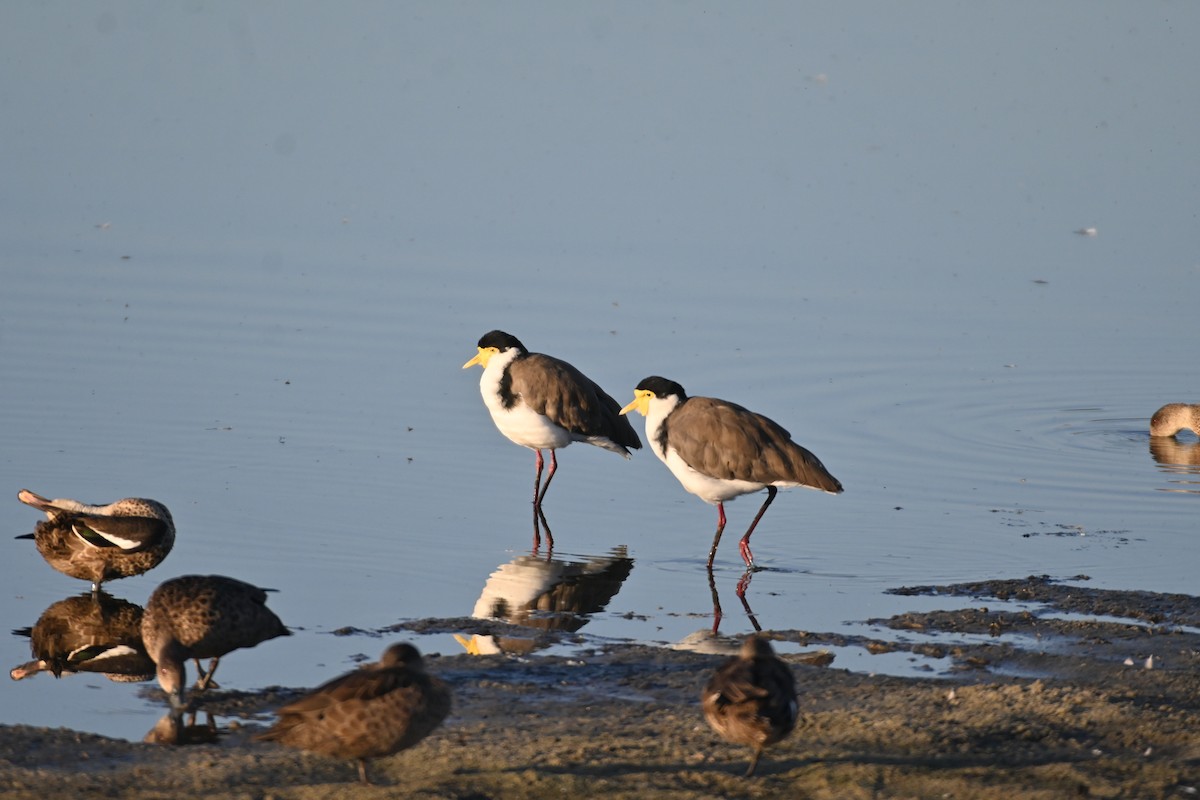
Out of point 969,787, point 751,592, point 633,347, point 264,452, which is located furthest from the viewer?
point 633,347

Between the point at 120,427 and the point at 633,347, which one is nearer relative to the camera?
the point at 120,427

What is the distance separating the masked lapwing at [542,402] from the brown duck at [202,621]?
4886 millimetres

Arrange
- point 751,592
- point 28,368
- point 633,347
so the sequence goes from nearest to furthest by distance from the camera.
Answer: point 751,592
point 28,368
point 633,347

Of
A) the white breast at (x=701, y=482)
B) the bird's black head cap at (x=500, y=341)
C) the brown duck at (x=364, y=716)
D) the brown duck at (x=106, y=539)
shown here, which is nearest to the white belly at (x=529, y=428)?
the bird's black head cap at (x=500, y=341)

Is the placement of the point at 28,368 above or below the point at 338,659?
above

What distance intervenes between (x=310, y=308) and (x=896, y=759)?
1256 cm

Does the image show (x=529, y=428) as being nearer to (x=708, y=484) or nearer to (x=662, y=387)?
(x=662, y=387)

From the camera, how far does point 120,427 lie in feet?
50.2

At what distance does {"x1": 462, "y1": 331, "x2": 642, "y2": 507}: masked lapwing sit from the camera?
14508 mm

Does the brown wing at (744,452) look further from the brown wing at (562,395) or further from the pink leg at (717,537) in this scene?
the brown wing at (562,395)

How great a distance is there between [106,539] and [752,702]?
4918 mm

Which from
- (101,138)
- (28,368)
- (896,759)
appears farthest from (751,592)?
(101,138)

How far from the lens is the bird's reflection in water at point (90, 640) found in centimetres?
977

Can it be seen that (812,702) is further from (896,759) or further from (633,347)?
(633,347)
